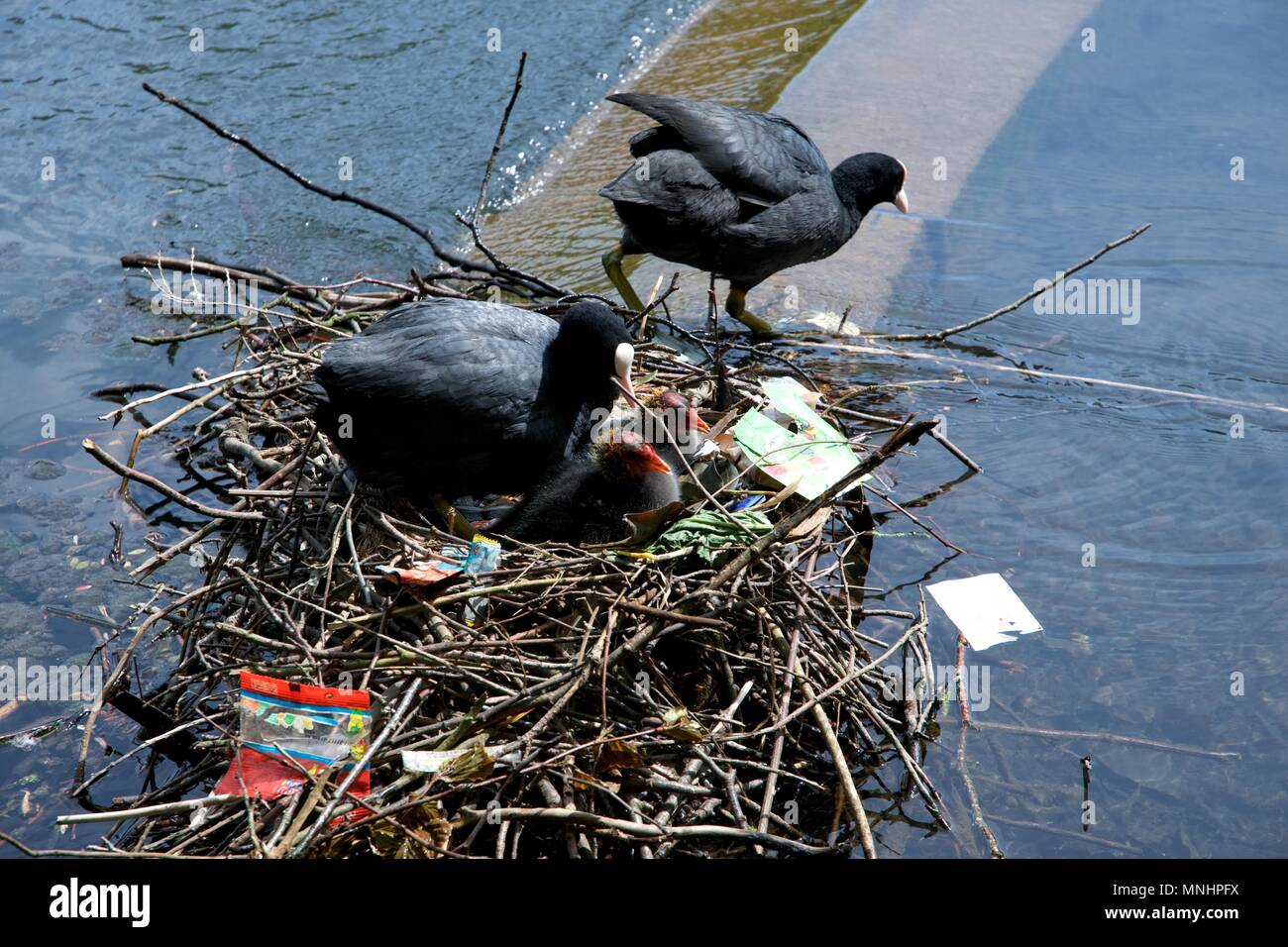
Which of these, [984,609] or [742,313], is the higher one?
[742,313]

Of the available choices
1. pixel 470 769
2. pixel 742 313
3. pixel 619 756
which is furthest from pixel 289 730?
pixel 742 313

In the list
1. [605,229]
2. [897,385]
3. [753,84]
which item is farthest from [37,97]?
[897,385]

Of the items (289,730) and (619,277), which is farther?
(619,277)

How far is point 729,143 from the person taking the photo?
4703mm

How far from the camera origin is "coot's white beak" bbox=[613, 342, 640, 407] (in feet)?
11.8

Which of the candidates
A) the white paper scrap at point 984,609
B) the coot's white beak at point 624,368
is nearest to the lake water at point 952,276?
the white paper scrap at point 984,609

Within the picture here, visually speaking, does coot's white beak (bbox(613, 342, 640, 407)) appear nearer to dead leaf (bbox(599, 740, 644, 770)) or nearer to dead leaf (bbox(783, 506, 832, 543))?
dead leaf (bbox(783, 506, 832, 543))

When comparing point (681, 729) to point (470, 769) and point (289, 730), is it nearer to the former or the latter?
point (470, 769)

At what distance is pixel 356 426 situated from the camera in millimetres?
3533

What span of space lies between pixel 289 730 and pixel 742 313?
3049mm

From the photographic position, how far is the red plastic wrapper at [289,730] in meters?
2.88

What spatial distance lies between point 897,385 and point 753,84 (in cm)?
316

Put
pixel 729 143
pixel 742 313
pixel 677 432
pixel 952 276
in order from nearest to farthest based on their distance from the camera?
pixel 677 432 → pixel 729 143 → pixel 742 313 → pixel 952 276

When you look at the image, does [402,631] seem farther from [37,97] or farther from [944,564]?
[37,97]
